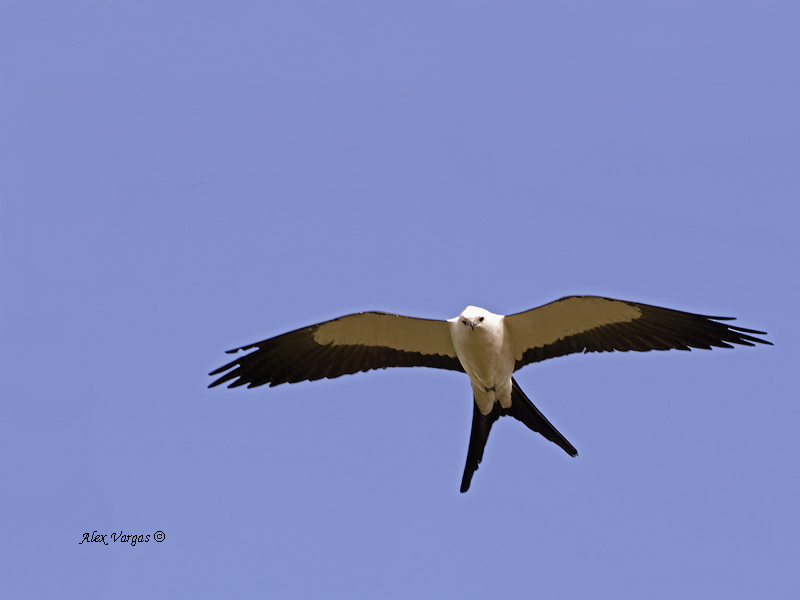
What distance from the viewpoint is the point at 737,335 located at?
27.8ft

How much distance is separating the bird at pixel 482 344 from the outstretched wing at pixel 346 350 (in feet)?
0.04

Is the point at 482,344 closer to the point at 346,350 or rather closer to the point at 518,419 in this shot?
the point at 518,419

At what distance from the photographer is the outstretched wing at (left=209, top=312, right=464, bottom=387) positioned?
31.1 feet

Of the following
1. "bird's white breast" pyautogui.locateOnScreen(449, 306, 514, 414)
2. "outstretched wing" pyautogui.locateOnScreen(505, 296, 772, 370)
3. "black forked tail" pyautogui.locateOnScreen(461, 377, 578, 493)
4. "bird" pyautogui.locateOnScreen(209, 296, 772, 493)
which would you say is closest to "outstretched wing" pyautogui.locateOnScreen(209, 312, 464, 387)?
"bird" pyautogui.locateOnScreen(209, 296, 772, 493)

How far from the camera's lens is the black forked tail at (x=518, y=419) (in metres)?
9.11

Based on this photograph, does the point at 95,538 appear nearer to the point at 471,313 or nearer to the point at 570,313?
the point at 471,313

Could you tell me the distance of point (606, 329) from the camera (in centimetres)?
927

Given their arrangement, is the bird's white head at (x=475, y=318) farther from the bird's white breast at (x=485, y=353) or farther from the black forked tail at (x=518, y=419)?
the black forked tail at (x=518, y=419)

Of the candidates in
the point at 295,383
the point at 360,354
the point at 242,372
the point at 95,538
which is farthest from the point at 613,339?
the point at 95,538

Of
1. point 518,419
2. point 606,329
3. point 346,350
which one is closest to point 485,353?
point 518,419

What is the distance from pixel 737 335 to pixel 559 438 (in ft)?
7.88

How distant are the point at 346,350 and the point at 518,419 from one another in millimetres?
2431

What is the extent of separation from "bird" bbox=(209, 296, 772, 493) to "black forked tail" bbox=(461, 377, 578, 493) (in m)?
0.01

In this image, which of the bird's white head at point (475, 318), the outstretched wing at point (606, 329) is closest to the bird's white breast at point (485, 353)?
the bird's white head at point (475, 318)
